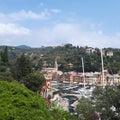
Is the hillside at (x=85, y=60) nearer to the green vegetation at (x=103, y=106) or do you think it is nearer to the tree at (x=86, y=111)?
the green vegetation at (x=103, y=106)

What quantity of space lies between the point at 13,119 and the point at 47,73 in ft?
276

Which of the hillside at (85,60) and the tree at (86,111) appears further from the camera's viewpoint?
the hillside at (85,60)

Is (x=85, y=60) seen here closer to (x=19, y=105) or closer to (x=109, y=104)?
(x=109, y=104)

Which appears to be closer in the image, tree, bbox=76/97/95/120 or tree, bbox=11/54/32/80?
tree, bbox=76/97/95/120

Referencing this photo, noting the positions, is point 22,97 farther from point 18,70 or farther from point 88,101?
point 18,70

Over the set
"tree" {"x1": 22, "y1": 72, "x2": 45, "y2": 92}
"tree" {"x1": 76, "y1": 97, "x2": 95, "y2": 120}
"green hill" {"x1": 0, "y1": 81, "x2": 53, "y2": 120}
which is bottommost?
"tree" {"x1": 22, "y1": 72, "x2": 45, "y2": 92}

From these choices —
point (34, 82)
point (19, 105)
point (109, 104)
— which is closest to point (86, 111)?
point (109, 104)

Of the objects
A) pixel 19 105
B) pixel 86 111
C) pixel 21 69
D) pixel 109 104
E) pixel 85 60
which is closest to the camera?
pixel 19 105

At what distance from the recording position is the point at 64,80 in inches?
3718

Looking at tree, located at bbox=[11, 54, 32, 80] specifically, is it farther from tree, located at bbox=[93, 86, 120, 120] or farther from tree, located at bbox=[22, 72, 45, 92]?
tree, located at bbox=[93, 86, 120, 120]

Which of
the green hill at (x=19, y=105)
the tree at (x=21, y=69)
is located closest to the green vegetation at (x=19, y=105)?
the green hill at (x=19, y=105)

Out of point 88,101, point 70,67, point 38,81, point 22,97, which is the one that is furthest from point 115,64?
point 22,97

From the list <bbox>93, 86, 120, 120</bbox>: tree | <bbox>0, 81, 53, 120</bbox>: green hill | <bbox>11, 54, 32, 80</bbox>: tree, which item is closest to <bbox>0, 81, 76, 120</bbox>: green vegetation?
<bbox>0, 81, 53, 120</bbox>: green hill

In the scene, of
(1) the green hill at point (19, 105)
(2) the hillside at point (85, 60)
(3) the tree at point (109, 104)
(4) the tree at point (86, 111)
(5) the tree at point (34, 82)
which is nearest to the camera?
(1) the green hill at point (19, 105)
